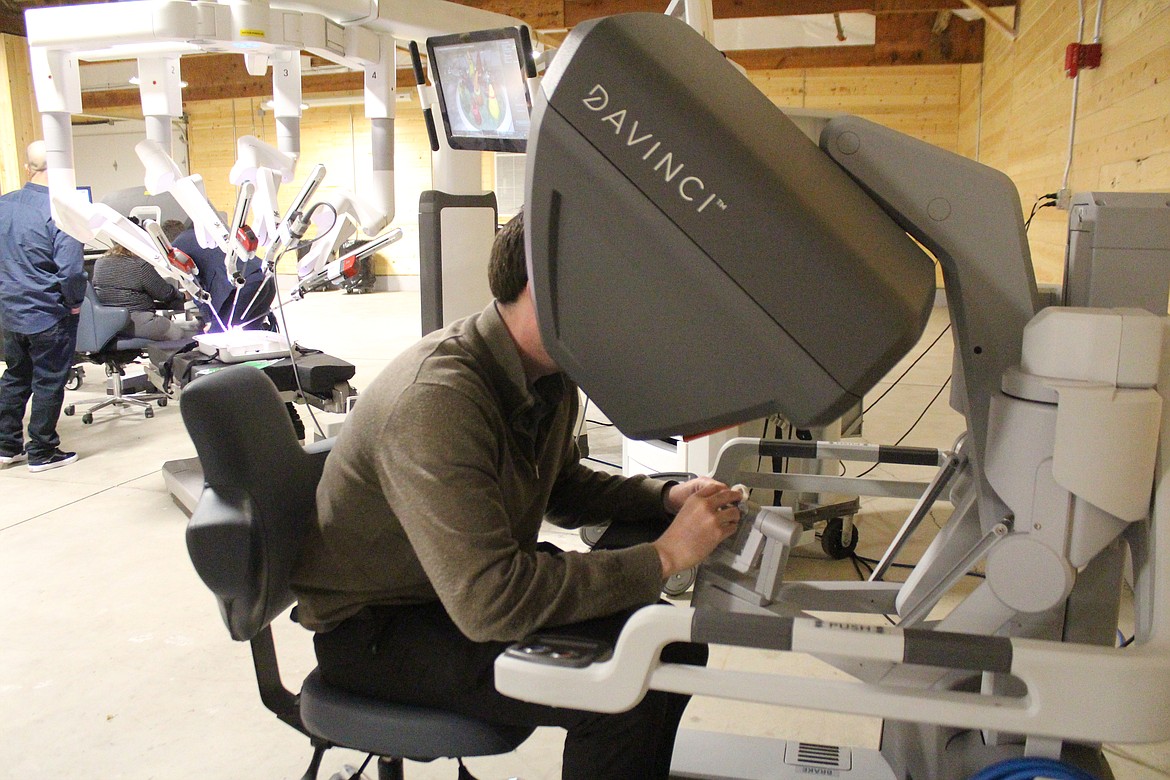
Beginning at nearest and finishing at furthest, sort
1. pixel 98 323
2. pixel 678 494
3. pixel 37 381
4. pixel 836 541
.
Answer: pixel 678 494 → pixel 836 541 → pixel 37 381 → pixel 98 323

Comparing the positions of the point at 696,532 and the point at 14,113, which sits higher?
the point at 14,113

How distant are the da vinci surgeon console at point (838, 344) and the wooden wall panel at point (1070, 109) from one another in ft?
8.36

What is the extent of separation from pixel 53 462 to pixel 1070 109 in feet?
17.7

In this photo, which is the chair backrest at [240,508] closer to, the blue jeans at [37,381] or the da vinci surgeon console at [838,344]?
the da vinci surgeon console at [838,344]

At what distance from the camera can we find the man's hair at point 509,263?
44.9 inches

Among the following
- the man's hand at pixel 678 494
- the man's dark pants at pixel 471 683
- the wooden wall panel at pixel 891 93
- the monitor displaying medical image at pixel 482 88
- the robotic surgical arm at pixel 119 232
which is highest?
the wooden wall panel at pixel 891 93

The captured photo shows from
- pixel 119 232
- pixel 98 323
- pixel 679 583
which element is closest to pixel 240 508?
pixel 679 583

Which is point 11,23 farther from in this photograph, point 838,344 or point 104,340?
point 838,344

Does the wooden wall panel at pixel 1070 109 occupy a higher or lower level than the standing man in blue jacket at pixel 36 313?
higher

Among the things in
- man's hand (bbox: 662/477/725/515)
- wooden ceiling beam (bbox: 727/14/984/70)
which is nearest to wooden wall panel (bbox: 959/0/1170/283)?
→ wooden ceiling beam (bbox: 727/14/984/70)

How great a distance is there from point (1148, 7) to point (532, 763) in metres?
3.44

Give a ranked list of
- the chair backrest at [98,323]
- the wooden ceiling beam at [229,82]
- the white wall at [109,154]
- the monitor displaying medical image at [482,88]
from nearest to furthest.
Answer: the monitor displaying medical image at [482,88], the chair backrest at [98,323], the wooden ceiling beam at [229,82], the white wall at [109,154]

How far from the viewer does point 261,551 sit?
48.6 inches

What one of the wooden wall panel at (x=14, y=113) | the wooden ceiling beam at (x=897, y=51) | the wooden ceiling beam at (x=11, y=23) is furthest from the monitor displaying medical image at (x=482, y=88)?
the wooden ceiling beam at (x=897, y=51)
